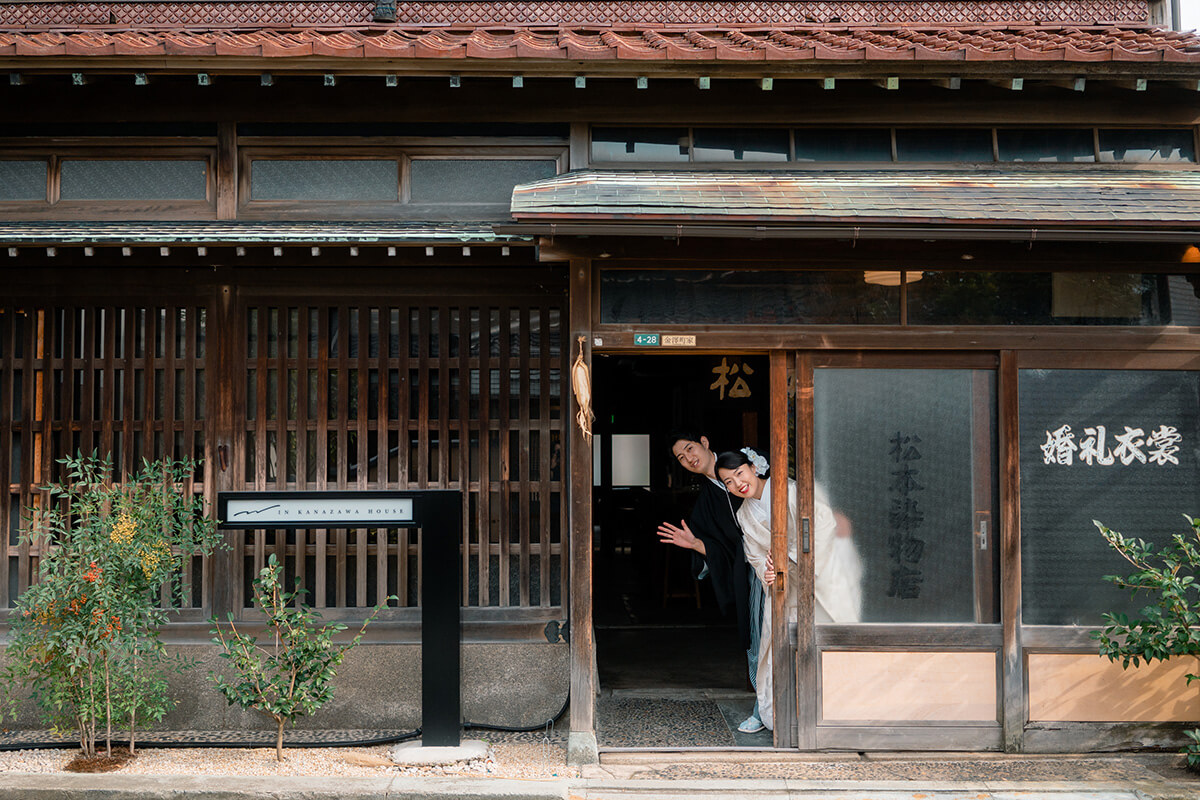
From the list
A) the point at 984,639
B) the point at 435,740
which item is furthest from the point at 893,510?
the point at 435,740

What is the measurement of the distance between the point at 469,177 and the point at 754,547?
377 cm

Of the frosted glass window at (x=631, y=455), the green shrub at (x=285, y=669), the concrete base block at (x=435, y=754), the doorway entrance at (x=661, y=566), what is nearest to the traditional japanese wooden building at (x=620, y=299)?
the doorway entrance at (x=661, y=566)

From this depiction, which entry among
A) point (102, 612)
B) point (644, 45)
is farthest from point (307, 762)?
point (644, 45)

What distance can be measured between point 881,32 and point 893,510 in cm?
429

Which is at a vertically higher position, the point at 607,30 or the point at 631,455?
the point at 607,30

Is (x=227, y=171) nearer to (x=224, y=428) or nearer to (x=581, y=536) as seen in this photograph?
(x=224, y=428)

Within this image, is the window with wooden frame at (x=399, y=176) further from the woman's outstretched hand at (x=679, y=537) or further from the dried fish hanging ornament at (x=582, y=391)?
the woman's outstretched hand at (x=679, y=537)

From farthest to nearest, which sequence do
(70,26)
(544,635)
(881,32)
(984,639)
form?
(70,26) < (881,32) < (544,635) < (984,639)

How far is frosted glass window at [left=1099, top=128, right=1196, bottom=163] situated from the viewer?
6.90 m

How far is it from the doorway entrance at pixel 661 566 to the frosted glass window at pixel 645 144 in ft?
5.42

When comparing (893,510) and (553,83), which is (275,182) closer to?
(553,83)

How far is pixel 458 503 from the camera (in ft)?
20.7

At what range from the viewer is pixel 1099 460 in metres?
6.25

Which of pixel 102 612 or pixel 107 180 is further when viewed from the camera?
pixel 107 180
